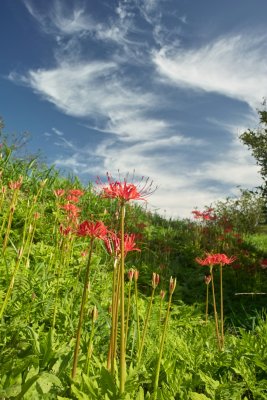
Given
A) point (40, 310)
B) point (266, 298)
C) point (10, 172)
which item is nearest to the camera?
point (40, 310)

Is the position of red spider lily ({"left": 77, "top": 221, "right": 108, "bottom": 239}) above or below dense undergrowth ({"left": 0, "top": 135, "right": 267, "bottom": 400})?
above

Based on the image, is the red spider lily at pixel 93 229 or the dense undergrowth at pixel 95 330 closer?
the red spider lily at pixel 93 229

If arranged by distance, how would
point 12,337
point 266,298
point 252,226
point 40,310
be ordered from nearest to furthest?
point 12,337
point 40,310
point 266,298
point 252,226

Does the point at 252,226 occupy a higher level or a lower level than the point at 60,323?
higher

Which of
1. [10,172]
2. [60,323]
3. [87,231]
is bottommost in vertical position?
[60,323]

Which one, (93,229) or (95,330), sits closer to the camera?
(93,229)

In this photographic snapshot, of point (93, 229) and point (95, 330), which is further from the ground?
point (93, 229)

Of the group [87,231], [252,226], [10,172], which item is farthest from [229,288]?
[252,226]

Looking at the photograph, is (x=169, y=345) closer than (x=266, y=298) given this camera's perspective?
Yes

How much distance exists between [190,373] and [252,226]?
49.0 feet

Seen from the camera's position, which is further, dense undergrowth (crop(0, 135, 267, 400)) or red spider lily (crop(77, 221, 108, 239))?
dense undergrowth (crop(0, 135, 267, 400))

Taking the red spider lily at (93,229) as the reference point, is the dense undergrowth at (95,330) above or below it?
below

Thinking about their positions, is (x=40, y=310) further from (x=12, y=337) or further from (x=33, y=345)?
(x=33, y=345)

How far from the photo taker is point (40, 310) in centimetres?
376
